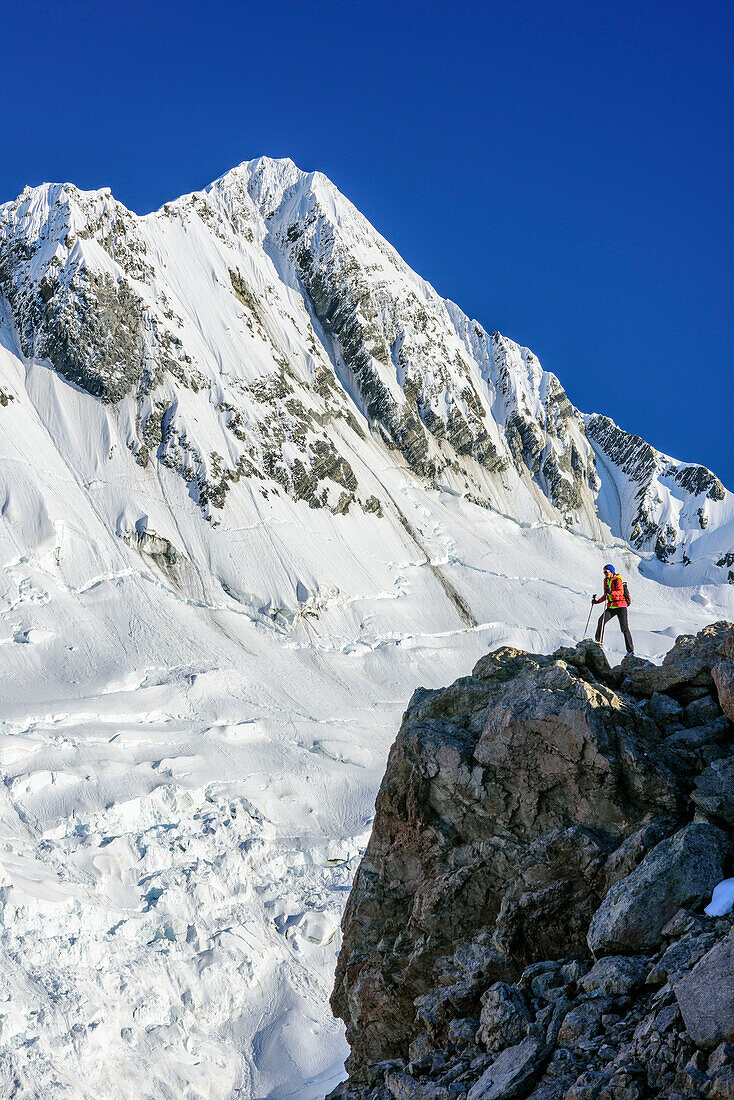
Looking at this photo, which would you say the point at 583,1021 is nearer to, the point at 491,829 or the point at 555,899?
the point at 555,899

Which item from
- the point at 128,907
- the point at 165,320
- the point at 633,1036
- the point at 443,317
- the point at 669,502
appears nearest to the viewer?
the point at 633,1036

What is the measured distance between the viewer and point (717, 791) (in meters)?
9.31

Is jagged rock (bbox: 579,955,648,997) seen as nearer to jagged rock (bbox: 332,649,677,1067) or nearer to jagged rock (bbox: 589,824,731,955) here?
jagged rock (bbox: 589,824,731,955)

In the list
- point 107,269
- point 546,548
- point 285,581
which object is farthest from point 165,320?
point 546,548

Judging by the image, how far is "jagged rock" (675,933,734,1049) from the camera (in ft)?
20.8

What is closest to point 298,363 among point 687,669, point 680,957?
point 687,669

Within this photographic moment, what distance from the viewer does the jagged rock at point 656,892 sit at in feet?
26.6

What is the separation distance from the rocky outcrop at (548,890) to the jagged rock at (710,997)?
2 centimetres

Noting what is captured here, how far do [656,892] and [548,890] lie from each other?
1513mm

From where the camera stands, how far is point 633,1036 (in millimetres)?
6957

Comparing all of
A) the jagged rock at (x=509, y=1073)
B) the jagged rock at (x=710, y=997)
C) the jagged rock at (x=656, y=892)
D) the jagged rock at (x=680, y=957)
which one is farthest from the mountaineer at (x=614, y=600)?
the jagged rock at (x=710, y=997)

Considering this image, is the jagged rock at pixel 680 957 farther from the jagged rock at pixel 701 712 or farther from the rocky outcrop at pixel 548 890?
the jagged rock at pixel 701 712

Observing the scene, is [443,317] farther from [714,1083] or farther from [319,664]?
[714,1083]

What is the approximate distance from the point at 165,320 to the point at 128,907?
58911 mm
